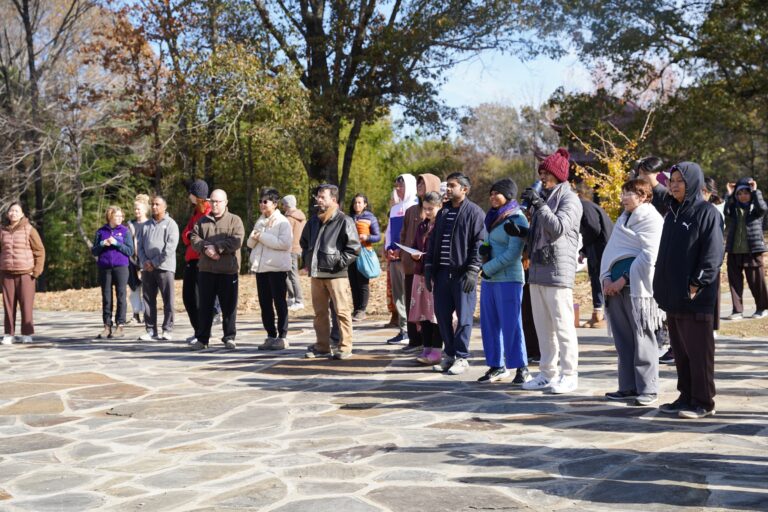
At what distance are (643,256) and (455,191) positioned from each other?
2.24 metres

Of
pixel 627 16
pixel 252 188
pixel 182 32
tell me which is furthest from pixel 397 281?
pixel 252 188

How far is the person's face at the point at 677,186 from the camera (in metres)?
6.60

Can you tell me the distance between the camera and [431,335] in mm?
9664

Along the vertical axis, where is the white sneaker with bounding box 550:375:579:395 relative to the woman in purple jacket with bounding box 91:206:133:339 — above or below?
below

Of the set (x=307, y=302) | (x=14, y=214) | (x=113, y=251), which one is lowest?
(x=307, y=302)

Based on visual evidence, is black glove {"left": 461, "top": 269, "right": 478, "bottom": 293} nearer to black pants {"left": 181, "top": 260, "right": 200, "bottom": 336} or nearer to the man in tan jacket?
the man in tan jacket

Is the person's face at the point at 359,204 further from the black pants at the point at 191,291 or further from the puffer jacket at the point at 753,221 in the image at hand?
the puffer jacket at the point at 753,221

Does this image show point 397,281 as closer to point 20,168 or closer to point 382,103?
point 382,103

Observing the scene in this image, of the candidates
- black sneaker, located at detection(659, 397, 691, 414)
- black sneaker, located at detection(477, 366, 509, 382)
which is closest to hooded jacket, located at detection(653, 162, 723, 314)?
black sneaker, located at detection(659, 397, 691, 414)

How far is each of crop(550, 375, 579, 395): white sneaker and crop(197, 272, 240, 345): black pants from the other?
15.5 ft

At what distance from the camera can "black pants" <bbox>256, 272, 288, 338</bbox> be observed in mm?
10898

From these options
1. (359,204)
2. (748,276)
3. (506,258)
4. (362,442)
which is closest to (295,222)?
(359,204)

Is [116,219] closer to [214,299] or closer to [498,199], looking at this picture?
[214,299]

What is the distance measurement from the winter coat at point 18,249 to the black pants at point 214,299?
2852 mm
